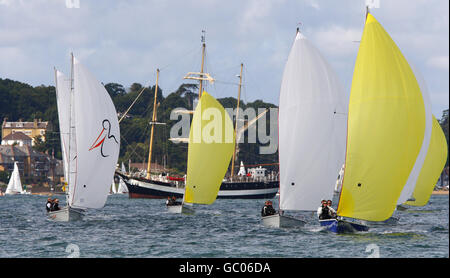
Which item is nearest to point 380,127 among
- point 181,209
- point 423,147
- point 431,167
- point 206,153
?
point 423,147

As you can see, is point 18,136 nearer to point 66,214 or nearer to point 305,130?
point 66,214

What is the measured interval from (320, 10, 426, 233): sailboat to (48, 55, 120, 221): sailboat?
18.0 m

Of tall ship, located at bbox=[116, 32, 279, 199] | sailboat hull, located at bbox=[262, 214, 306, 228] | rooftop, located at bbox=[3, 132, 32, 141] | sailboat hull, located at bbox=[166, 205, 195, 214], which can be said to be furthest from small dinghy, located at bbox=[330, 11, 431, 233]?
rooftop, located at bbox=[3, 132, 32, 141]

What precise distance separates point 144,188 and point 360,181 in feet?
229

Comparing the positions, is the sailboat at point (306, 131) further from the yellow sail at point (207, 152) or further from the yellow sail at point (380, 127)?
the yellow sail at point (207, 152)

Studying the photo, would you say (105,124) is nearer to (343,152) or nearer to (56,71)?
(56,71)

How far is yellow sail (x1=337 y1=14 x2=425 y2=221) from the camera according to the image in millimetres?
32469

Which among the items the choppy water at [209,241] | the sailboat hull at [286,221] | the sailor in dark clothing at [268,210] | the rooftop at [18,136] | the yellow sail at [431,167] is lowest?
the choppy water at [209,241]

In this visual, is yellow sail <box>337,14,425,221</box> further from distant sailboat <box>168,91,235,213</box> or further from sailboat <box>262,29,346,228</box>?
distant sailboat <box>168,91,235,213</box>

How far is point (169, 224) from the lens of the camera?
46.6m

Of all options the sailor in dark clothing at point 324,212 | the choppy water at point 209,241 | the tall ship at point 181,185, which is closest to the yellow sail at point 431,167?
the choppy water at point 209,241

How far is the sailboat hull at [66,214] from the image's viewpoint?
4550cm

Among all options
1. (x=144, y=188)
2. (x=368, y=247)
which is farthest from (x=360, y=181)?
(x=144, y=188)

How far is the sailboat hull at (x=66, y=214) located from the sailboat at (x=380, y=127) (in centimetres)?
1898
